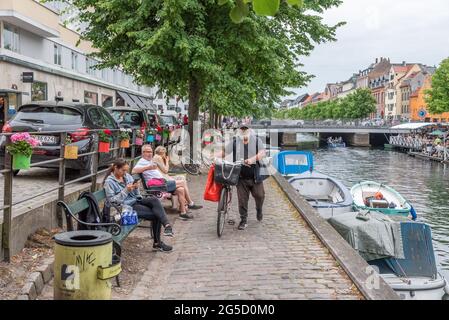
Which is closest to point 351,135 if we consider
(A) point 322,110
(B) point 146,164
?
(A) point 322,110

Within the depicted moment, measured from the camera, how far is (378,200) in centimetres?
1659

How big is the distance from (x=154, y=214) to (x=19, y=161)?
7.50 ft

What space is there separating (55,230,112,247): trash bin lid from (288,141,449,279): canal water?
11.5m

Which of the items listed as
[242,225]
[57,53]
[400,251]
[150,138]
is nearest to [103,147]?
[242,225]

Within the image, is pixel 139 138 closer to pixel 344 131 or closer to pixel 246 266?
pixel 246 266

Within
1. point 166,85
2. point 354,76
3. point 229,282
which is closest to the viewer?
point 229,282

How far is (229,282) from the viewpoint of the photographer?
6.27 metres

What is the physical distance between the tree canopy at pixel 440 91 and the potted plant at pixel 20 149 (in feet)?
200

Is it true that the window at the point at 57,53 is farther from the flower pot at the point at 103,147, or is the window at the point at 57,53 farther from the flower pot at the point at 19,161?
the flower pot at the point at 19,161

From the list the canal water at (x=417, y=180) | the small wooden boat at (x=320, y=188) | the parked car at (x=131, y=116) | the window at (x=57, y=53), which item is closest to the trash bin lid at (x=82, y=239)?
the small wooden boat at (x=320, y=188)

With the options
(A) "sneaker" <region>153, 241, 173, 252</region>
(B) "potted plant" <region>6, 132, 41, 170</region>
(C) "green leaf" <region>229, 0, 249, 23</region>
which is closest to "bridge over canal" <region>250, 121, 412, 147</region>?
(A) "sneaker" <region>153, 241, 173, 252</region>
